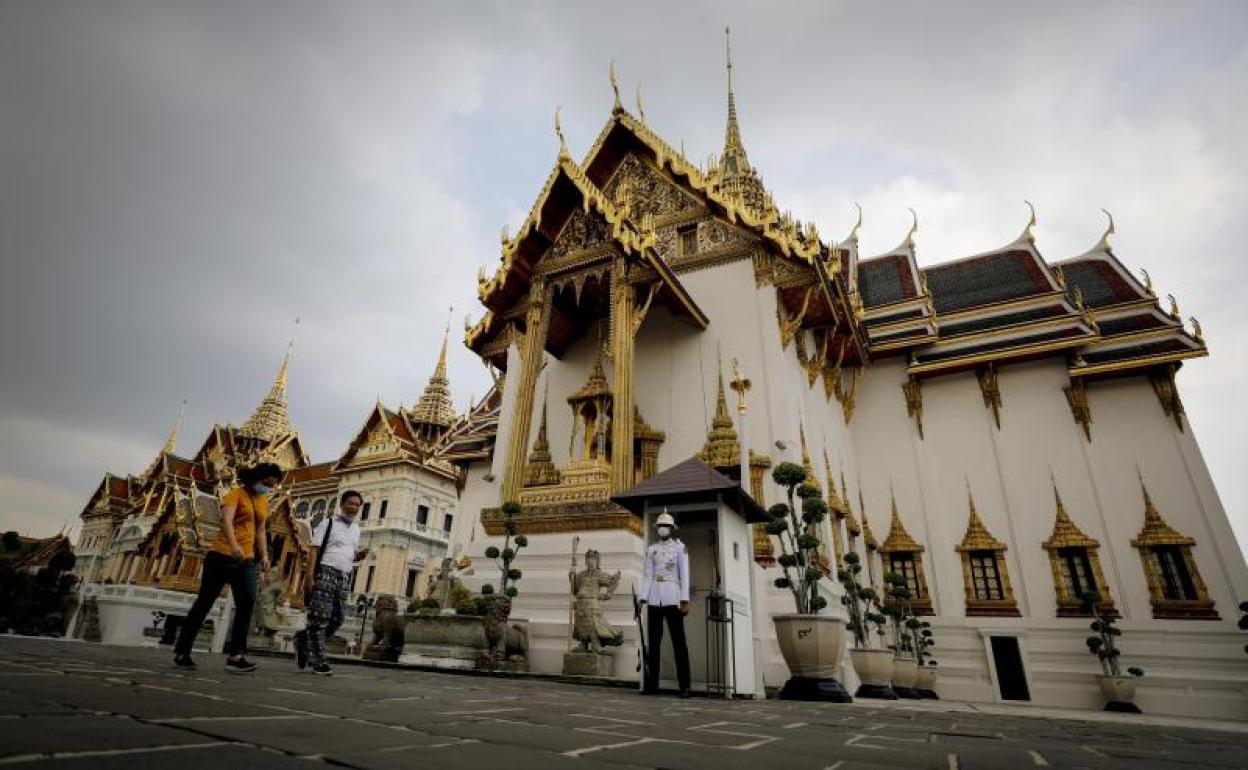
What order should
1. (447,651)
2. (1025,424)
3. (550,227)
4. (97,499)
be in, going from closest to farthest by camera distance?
(447,651) → (550,227) → (1025,424) → (97,499)

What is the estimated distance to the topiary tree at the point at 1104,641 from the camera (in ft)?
34.1

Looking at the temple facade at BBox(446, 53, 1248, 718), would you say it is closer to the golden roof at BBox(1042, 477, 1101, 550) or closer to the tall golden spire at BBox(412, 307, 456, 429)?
the golden roof at BBox(1042, 477, 1101, 550)

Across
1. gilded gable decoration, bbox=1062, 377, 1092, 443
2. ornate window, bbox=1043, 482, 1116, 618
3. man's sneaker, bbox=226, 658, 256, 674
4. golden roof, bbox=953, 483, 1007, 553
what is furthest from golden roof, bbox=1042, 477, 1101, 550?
man's sneaker, bbox=226, 658, 256, 674

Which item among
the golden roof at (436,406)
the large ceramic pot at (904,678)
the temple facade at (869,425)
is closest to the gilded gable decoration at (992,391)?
the temple facade at (869,425)

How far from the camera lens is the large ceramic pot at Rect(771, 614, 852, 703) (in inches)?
227

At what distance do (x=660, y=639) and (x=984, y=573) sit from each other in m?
10.3

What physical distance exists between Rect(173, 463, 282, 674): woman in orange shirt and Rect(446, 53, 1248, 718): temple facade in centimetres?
414

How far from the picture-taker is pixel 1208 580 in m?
10.7

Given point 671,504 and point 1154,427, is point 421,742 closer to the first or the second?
point 671,504

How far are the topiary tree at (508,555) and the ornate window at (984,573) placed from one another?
9.48 m

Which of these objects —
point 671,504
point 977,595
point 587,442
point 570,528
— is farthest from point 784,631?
point 977,595

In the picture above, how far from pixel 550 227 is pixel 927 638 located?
35.5 feet

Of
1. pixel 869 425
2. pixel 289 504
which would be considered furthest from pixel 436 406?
pixel 869 425

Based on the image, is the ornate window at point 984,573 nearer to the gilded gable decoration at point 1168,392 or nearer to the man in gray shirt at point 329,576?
the gilded gable decoration at point 1168,392
